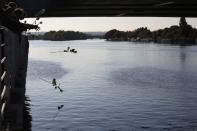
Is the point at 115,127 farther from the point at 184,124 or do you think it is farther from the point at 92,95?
the point at 92,95

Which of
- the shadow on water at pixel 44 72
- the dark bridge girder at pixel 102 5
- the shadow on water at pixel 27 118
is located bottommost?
the shadow on water at pixel 44 72

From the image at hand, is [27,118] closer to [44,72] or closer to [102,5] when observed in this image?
[102,5]

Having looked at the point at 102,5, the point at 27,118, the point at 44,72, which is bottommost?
A: the point at 44,72

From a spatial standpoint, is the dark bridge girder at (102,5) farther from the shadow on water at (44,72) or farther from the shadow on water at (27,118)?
the shadow on water at (44,72)

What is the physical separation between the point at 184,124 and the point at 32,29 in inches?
1194

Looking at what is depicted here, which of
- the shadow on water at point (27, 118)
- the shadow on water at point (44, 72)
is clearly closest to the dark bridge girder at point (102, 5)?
the shadow on water at point (27, 118)

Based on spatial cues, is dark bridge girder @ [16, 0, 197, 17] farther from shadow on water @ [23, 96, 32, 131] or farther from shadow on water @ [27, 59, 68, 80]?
shadow on water @ [27, 59, 68, 80]

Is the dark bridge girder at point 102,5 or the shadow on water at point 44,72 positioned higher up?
the dark bridge girder at point 102,5

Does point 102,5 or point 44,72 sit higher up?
point 102,5

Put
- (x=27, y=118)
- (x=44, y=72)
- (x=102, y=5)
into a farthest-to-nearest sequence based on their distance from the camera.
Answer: (x=44, y=72)
(x=102, y=5)
(x=27, y=118)

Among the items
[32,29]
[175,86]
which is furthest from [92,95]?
[32,29]

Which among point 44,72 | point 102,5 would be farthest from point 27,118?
point 44,72

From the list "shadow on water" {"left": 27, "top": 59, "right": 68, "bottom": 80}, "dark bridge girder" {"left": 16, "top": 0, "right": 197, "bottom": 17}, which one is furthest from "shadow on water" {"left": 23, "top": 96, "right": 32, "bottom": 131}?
"shadow on water" {"left": 27, "top": 59, "right": 68, "bottom": 80}

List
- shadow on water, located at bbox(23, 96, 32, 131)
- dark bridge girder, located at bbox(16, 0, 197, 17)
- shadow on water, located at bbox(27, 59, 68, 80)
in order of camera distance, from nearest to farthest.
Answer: dark bridge girder, located at bbox(16, 0, 197, 17), shadow on water, located at bbox(23, 96, 32, 131), shadow on water, located at bbox(27, 59, 68, 80)
